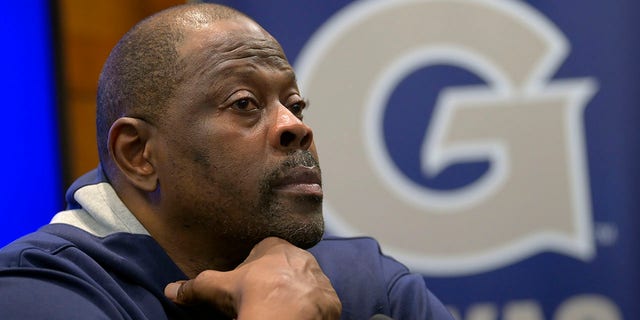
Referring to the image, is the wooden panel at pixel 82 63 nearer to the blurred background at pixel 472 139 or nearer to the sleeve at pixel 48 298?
the blurred background at pixel 472 139

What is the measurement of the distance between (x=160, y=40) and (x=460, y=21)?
1.44 m

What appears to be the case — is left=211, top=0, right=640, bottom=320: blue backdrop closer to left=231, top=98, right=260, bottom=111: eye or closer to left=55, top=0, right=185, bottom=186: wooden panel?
left=55, top=0, right=185, bottom=186: wooden panel

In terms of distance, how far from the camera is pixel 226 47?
5.83ft

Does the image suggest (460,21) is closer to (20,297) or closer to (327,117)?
(327,117)

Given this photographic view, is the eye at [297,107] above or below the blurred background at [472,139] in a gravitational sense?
above

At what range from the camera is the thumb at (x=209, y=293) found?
1540 mm

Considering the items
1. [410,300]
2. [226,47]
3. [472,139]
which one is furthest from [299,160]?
[472,139]

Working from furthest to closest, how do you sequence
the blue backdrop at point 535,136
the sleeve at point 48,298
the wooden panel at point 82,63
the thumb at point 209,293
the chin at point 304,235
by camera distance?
the wooden panel at point 82,63 → the blue backdrop at point 535,136 → the chin at point 304,235 → the thumb at point 209,293 → the sleeve at point 48,298

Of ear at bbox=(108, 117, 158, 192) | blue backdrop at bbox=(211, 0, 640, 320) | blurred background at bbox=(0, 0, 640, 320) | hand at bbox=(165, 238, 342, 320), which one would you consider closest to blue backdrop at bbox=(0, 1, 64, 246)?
blurred background at bbox=(0, 0, 640, 320)

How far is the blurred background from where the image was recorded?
2.89 metres

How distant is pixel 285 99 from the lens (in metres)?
1.82

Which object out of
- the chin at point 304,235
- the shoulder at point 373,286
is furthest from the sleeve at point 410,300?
the chin at point 304,235

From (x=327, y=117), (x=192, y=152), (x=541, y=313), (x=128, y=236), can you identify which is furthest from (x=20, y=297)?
(x=541, y=313)

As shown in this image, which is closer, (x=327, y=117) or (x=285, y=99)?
(x=285, y=99)
